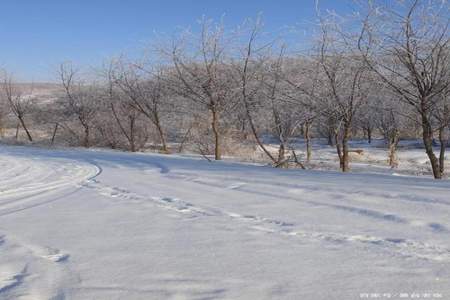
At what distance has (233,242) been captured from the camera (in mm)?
3881

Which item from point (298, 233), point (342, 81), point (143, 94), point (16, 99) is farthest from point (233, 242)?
point (16, 99)

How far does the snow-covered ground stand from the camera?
2895 millimetres

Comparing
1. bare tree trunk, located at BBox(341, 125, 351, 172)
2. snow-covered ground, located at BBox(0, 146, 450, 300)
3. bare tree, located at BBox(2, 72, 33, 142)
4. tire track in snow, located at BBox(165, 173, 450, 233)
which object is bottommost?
snow-covered ground, located at BBox(0, 146, 450, 300)

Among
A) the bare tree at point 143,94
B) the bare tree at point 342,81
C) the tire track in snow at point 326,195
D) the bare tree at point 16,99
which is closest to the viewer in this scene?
the tire track in snow at point 326,195

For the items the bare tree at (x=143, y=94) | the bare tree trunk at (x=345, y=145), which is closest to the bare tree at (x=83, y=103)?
the bare tree at (x=143, y=94)

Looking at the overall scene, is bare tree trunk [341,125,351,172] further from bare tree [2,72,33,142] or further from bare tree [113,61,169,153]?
bare tree [2,72,33,142]

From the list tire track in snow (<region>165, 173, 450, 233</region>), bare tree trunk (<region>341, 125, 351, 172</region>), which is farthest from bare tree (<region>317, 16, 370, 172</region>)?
tire track in snow (<region>165, 173, 450, 233</region>)

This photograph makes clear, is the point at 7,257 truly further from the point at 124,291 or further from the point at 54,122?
the point at 54,122

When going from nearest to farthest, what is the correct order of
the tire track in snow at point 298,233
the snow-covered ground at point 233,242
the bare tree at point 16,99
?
the snow-covered ground at point 233,242 < the tire track in snow at point 298,233 < the bare tree at point 16,99

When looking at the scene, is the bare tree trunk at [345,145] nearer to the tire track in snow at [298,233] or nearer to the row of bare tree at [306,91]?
the row of bare tree at [306,91]

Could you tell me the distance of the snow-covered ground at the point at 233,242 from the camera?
2895 millimetres

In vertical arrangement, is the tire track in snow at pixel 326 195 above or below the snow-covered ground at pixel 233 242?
above

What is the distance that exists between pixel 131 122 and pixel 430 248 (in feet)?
90.2

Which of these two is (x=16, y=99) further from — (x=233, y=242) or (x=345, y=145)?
(x=233, y=242)
